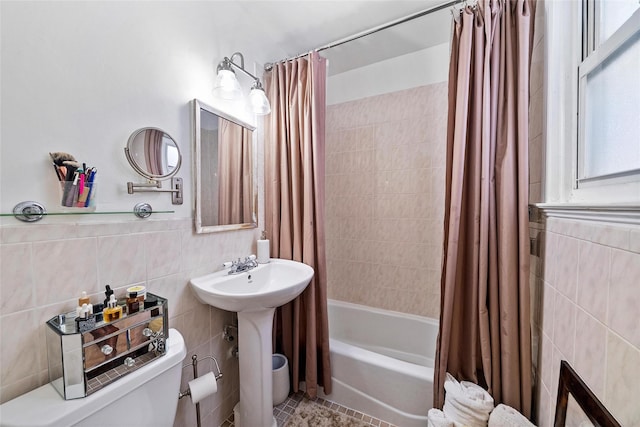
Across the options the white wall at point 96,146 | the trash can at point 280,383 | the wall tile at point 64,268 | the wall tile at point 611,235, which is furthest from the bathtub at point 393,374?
the wall tile at point 64,268

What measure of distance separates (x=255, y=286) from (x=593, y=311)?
4.33 ft

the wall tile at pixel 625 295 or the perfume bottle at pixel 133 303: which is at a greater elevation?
the wall tile at pixel 625 295

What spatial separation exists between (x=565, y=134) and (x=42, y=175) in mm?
1795

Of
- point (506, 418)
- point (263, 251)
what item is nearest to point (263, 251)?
point (263, 251)

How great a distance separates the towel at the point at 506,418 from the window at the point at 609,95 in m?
0.91

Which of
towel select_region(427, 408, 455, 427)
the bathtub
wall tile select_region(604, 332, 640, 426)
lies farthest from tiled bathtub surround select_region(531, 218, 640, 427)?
the bathtub

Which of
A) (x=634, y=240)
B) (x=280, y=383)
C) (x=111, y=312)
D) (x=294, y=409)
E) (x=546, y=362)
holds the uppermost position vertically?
(x=634, y=240)

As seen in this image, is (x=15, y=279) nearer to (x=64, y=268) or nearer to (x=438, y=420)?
(x=64, y=268)

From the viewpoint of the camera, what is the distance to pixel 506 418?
3.04 ft

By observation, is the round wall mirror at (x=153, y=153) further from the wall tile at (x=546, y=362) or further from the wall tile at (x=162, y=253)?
the wall tile at (x=546, y=362)

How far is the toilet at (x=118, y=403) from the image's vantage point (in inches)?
23.5

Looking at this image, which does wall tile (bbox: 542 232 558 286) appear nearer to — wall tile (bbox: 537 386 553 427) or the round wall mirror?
wall tile (bbox: 537 386 553 427)

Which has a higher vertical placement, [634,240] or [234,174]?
[234,174]

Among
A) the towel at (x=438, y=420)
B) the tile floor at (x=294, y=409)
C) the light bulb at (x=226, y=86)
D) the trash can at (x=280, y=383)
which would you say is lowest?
the tile floor at (x=294, y=409)
